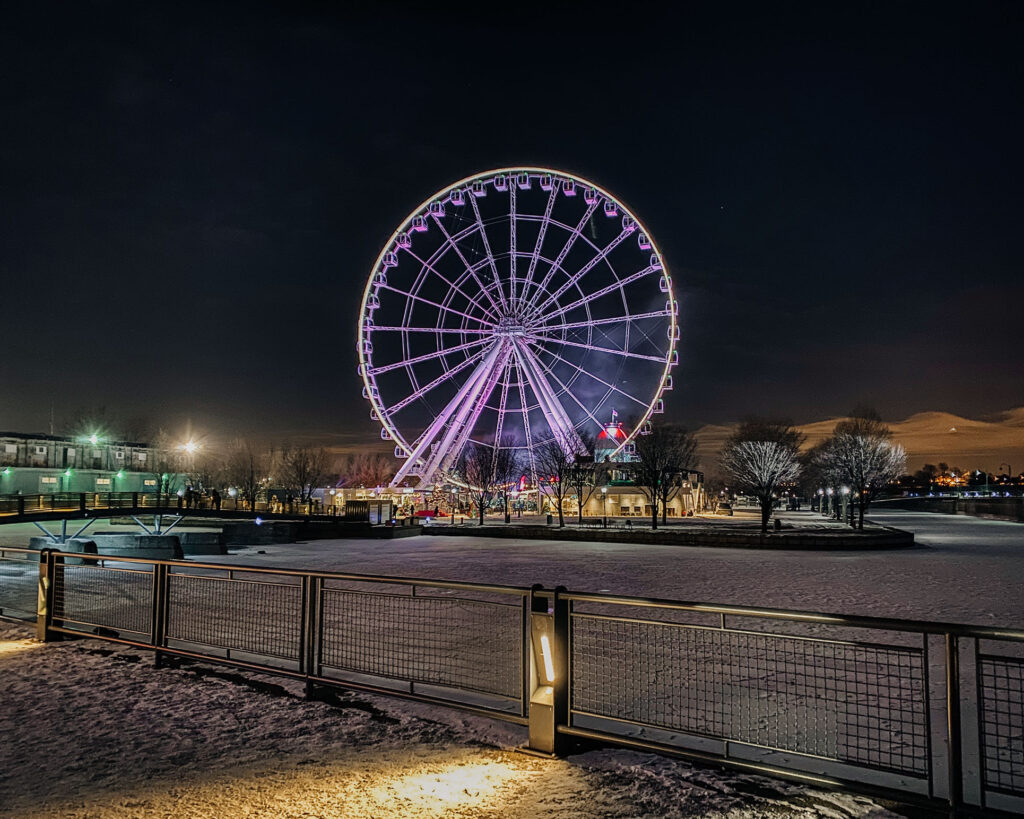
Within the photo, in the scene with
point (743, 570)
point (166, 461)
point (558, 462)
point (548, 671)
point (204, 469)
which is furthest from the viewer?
point (204, 469)

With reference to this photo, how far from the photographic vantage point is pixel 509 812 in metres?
4.35

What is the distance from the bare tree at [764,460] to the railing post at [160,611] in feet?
95.9

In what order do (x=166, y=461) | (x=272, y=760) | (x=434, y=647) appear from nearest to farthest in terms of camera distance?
(x=272, y=760), (x=434, y=647), (x=166, y=461)

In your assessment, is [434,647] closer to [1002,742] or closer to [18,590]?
[1002,742]

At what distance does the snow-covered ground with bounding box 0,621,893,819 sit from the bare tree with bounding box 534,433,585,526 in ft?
117

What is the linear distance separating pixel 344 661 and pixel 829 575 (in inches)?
565

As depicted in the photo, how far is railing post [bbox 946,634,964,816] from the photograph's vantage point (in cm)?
416

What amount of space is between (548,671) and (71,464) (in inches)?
3788

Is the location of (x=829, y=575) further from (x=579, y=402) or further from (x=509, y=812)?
(x=579, y=402)

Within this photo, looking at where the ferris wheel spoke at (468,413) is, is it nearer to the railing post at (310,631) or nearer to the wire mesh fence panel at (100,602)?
the wire mesh fence panel at (100,602)

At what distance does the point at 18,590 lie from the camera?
1544cm

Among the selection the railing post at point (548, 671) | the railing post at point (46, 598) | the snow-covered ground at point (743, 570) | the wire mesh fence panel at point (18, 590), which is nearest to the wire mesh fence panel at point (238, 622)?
the railing post at point (46, 598)

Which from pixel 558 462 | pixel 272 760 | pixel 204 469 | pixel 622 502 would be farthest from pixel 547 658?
pixel 204 469

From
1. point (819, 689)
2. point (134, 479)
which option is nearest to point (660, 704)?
point (819, 689)
